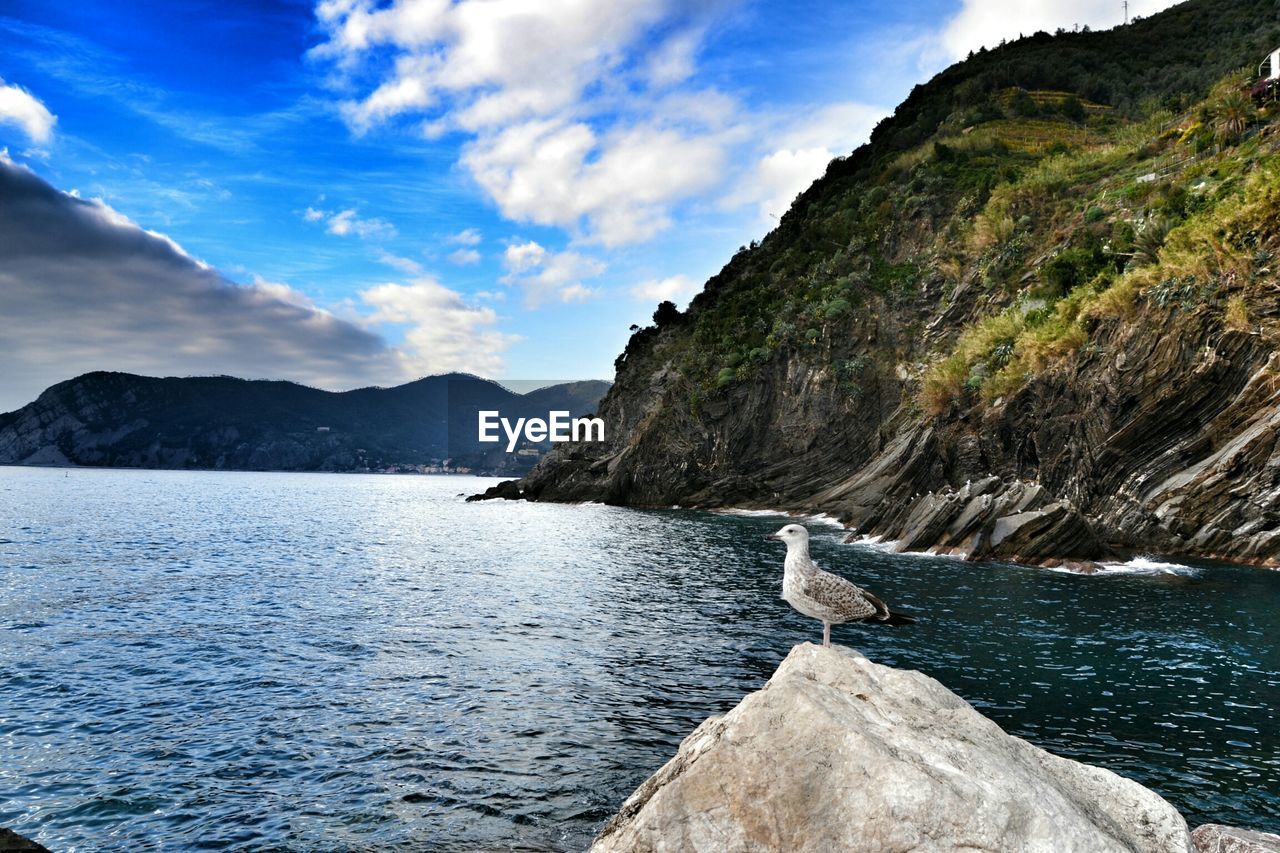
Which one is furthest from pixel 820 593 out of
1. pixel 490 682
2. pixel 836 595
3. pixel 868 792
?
pixel 490 682

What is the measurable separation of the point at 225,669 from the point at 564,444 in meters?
94.0

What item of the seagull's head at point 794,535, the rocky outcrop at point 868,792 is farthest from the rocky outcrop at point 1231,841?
the seagull's head at point 794,535

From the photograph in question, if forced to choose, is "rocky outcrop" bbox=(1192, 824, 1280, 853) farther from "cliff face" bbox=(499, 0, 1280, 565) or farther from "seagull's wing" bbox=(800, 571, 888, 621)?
"cliff face" bbox=(499, 0, 1280, 565)

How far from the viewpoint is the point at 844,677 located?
7297 millimetres

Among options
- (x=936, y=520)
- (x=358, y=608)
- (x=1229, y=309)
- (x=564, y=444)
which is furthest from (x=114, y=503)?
(x=1229, y=309)

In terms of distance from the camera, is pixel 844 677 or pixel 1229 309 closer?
pixel 844 677

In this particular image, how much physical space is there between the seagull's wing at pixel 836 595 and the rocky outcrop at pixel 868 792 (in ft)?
13.9

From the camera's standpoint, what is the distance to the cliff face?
3847 cm

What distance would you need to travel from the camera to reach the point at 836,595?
11031 millimetres

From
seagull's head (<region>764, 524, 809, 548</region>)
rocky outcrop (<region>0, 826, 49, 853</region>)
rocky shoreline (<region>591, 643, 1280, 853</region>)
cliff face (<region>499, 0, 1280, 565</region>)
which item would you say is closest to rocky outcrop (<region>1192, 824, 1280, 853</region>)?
rocky shoreline (<region>591, 643, 1280, 853</region>)

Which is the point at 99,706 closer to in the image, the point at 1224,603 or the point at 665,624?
the point at 665,624

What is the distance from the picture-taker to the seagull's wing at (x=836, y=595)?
11.0 meters

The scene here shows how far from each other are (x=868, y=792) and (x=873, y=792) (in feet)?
0.12

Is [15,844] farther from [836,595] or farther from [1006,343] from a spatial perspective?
[1006,343]
